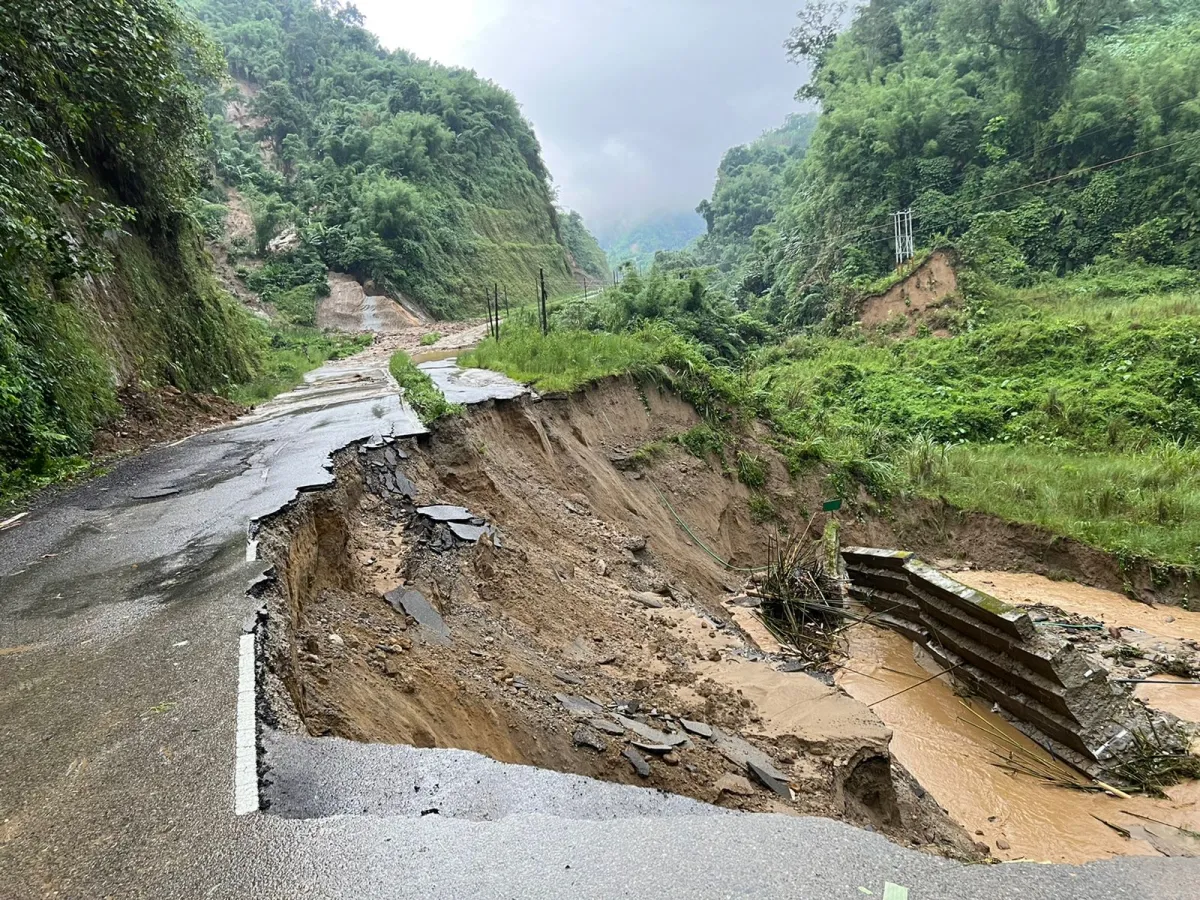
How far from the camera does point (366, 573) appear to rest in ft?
18.2

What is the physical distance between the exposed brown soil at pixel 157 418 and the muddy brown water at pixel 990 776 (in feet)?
34.8

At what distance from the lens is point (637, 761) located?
4.14 metres

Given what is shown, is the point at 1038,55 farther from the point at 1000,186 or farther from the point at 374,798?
the point at 374,798

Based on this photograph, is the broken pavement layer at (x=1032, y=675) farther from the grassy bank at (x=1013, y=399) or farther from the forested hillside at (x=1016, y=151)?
the forested hillside at (x=1016, y=151)

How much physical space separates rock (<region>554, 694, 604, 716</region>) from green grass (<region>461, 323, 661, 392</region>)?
8430 mm

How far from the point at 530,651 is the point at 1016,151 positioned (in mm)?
36127

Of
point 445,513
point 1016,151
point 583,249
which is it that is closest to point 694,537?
point 445,513

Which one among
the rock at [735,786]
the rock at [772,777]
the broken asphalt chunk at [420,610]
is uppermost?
the broken asphalt chunk at [420,610]

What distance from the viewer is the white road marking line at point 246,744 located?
2.45 metres

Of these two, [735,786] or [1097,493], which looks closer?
[735,786]

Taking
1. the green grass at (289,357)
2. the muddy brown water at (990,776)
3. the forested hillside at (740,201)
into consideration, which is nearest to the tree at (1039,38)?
the forested hillside at (740,201)

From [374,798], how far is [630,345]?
1383 cm

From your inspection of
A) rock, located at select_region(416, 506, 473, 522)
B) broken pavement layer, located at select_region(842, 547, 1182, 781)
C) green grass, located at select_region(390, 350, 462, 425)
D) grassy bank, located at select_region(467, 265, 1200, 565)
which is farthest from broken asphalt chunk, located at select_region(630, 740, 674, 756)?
grassy bank, located at select_region(467, 265, 1200, 565)

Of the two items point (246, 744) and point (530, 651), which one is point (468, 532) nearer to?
point (530, 651)
